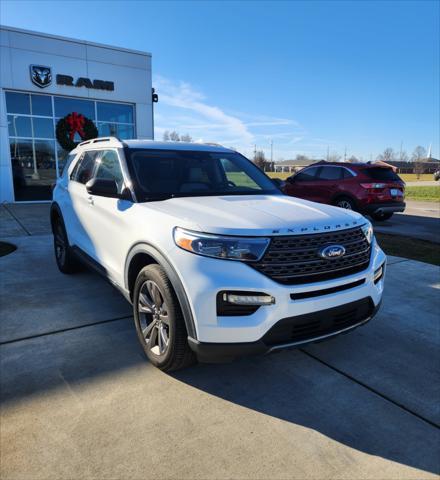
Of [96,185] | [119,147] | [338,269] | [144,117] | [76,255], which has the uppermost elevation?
[144,117]

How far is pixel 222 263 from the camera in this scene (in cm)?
242

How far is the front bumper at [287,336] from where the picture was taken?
2.45 meters

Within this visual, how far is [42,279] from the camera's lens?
521cm

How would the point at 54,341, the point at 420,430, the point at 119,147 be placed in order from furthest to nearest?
the point at 119,147 < the point at 54,341 < the point at 420,430

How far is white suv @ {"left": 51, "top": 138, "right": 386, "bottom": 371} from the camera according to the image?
242 cm

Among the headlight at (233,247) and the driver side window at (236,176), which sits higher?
the driver side window at (236,176)

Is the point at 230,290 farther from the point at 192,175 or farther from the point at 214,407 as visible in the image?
the point at 192,175

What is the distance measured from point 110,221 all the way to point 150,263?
0.78m

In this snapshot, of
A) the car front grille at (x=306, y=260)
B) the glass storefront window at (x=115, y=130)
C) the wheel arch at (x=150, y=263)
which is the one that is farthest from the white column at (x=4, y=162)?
the car front grille at (x=306, y=260)

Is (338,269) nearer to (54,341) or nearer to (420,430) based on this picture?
(420,430)

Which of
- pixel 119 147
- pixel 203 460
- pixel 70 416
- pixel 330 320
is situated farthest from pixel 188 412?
pixel 119 147

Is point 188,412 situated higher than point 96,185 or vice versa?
point 96,185

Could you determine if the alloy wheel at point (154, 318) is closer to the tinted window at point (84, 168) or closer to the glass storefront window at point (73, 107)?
the tinted window at point (84, 168)

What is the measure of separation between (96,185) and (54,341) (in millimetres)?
1442
